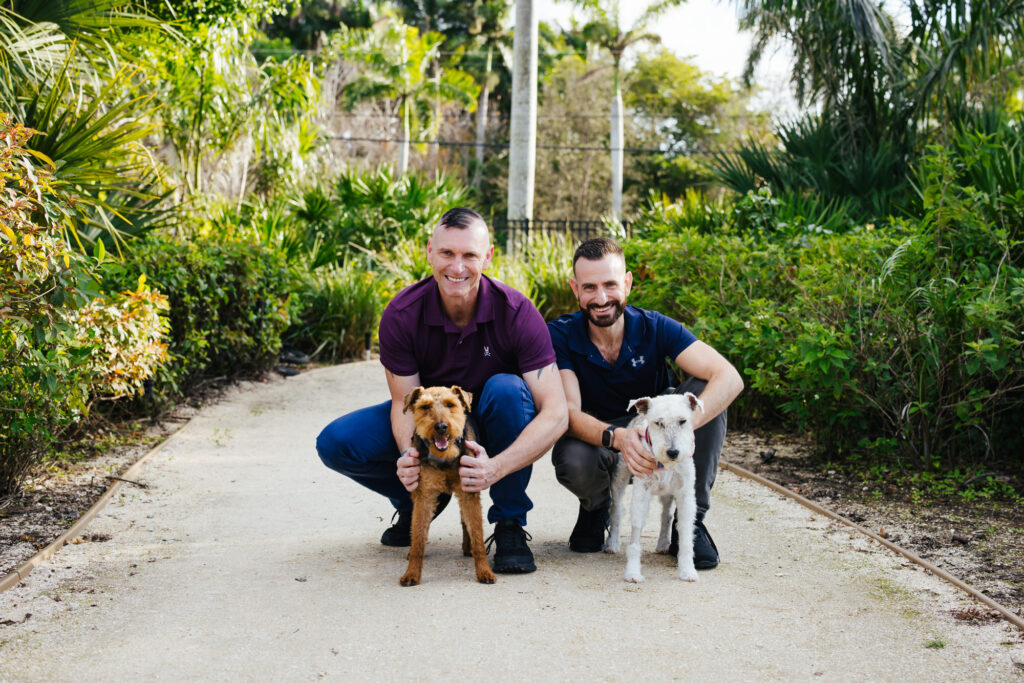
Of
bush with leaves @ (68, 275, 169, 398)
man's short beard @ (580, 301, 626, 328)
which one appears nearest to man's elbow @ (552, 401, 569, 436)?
man's short beard @ (580, 301, 626, 328)

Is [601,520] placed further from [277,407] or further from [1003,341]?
[277,407]

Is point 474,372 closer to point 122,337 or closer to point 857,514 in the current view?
point 857,514

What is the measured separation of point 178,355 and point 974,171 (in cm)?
626

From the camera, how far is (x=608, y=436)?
4004mm

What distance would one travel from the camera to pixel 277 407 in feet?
28.3

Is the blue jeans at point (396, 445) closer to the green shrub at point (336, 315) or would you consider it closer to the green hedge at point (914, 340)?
the green hedge at point (914, 340)

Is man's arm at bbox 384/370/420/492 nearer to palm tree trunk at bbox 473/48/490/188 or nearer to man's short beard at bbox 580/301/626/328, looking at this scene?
man's short beard at bbox 580/301/626/328

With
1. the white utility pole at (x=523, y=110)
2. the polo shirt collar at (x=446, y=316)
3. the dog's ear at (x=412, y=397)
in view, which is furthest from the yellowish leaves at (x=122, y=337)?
the white utility pole at (x=523, y=110)

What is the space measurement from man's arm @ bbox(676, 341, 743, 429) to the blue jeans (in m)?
0.76

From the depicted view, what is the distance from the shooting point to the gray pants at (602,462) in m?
4.10

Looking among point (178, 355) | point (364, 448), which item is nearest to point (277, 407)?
point (178, 355)

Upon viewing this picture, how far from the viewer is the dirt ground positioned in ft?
13.4

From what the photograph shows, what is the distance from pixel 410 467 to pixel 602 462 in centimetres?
94

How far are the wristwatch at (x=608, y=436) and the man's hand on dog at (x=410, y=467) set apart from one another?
0.85m
